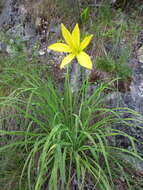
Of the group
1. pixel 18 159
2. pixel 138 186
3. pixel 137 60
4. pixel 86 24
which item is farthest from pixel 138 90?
pixel 18 159

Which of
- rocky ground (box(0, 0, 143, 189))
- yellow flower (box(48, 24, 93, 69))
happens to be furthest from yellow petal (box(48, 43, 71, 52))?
rocky ground (box(0, 0, 143, 189))

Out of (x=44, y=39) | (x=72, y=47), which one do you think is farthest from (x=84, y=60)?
(x=44, y=39)

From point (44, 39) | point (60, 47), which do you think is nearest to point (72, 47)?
point (60, 47)

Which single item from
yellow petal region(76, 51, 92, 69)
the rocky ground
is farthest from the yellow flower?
the rocky ground

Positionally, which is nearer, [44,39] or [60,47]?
[60,47]

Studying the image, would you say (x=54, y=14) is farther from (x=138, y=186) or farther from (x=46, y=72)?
(x=138, y=186)

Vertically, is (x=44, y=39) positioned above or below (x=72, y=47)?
above

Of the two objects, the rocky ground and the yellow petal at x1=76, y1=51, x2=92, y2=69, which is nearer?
the yellow petal at x1=76, y1=51, x2=92, y2=69

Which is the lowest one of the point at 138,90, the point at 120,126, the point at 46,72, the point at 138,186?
the point at 138,186

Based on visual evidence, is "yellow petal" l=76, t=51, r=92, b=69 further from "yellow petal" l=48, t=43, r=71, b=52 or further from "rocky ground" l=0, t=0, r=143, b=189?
"rocky ground" l=0, t=0, r=143, b=189

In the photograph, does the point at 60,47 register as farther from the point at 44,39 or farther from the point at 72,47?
the point at 44,39

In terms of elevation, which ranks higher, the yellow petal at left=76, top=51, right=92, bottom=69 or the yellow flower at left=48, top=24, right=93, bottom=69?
the yellow flower at left=48, top=24, right=93, bottom=69
